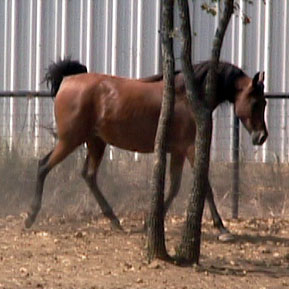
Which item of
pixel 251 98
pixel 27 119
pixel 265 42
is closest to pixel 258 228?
pixel 251 98

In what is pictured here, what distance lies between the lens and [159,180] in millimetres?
8141

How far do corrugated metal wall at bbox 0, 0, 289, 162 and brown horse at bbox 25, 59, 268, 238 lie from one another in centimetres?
368

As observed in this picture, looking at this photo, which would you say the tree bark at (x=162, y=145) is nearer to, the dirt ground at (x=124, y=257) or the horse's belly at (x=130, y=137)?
the dirt ground at (x=124, y=257)

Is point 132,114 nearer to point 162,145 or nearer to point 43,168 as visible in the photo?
point 43,168

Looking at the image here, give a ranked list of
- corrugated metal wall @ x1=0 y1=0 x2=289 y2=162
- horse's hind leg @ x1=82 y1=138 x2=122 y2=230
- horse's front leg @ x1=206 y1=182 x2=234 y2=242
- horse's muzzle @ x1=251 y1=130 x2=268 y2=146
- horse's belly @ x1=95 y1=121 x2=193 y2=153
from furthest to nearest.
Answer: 1. corrugated metal wall @ x1=0 y1=0 x2=289 y2=162
2. horse's hind leg @ x1=82 y1=138 x2=122 y2=230
3. horse's belly @ x1=95 y1=121 x2=193 y2=153
4. horse's muzzle @ x1=251 y1=130 x2=268 y2=146
5. horse's front leg @ x1=206 y1=182 x2=234 y2=242

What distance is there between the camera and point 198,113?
26.2ft

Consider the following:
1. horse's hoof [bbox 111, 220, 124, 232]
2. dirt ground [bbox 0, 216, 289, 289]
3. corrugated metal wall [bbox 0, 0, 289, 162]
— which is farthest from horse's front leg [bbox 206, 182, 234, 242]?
corrugated metal wall [bbox 0, 0, 289, 162]

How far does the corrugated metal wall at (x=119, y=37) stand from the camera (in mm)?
13953

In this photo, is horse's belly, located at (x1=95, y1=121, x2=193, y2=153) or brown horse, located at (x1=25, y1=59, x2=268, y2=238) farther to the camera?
horse's belly, located at (x1=95, y1=121, x2=193, y2=153)

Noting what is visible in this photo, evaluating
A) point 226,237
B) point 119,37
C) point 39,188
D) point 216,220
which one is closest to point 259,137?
point 216,220

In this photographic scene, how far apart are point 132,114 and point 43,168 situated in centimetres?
108

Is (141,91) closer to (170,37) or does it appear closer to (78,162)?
(78,162)

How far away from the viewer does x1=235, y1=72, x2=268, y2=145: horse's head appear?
1002 cm

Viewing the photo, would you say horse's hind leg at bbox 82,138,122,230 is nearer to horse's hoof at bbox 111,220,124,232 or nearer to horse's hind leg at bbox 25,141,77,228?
horse's hoof at bbox 111,220,124,232
